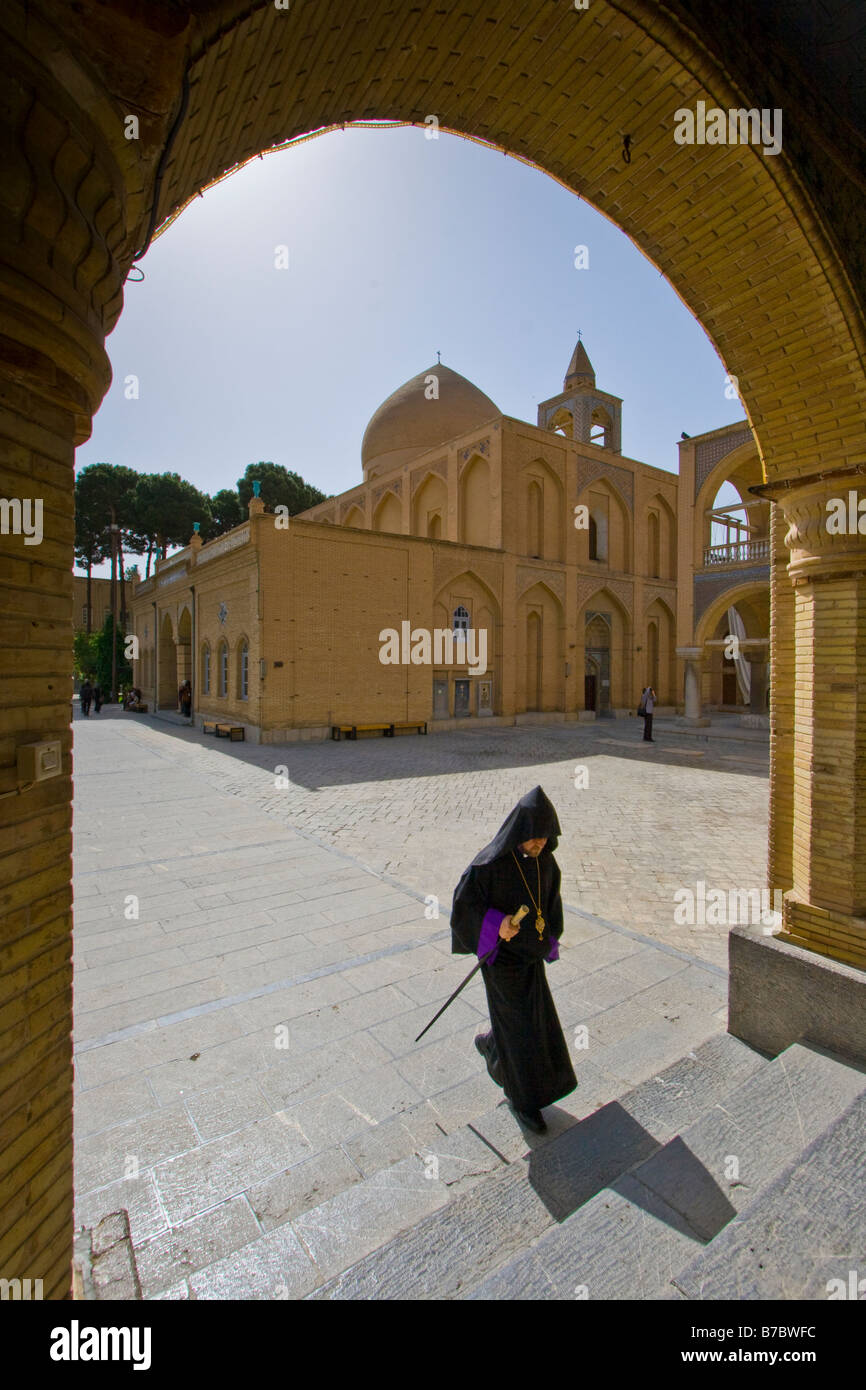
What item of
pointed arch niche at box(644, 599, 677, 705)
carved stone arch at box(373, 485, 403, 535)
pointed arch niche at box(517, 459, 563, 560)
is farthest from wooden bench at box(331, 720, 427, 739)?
pointed arch niche at box(644, 599, 677, 705)

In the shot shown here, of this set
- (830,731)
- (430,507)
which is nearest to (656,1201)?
Answer: (830,731)

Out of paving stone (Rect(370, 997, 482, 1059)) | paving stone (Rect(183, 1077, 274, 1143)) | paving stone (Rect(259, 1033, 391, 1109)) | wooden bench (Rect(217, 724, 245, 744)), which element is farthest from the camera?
wooden bench (Rect(217, 724, 245, 744))

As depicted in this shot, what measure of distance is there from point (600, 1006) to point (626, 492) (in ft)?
85.6

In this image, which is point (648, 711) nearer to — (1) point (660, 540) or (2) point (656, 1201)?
(1) point (660, 540)

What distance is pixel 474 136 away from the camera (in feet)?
9.69

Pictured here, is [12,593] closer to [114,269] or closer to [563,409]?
[114,269]

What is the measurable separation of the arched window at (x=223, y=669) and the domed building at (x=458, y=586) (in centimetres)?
11

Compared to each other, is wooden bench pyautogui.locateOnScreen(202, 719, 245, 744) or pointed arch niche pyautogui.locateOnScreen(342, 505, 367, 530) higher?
pointed arch niche pyautogui.locateOnScreen(342, 505, 367, 530)

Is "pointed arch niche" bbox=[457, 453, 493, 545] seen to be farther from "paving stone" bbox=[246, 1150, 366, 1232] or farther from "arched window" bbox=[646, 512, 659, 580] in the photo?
"paving stone" bbox=[246, 1150, 366, 1232]

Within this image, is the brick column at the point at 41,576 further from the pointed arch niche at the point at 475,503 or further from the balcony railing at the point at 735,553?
the pointed arch niche at the point at 475,503

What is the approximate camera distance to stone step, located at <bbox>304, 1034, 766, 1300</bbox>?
1903 millimetres

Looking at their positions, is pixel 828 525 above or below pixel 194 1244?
above

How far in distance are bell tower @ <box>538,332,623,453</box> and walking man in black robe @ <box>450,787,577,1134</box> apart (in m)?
26.8

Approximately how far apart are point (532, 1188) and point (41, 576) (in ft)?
9.18
